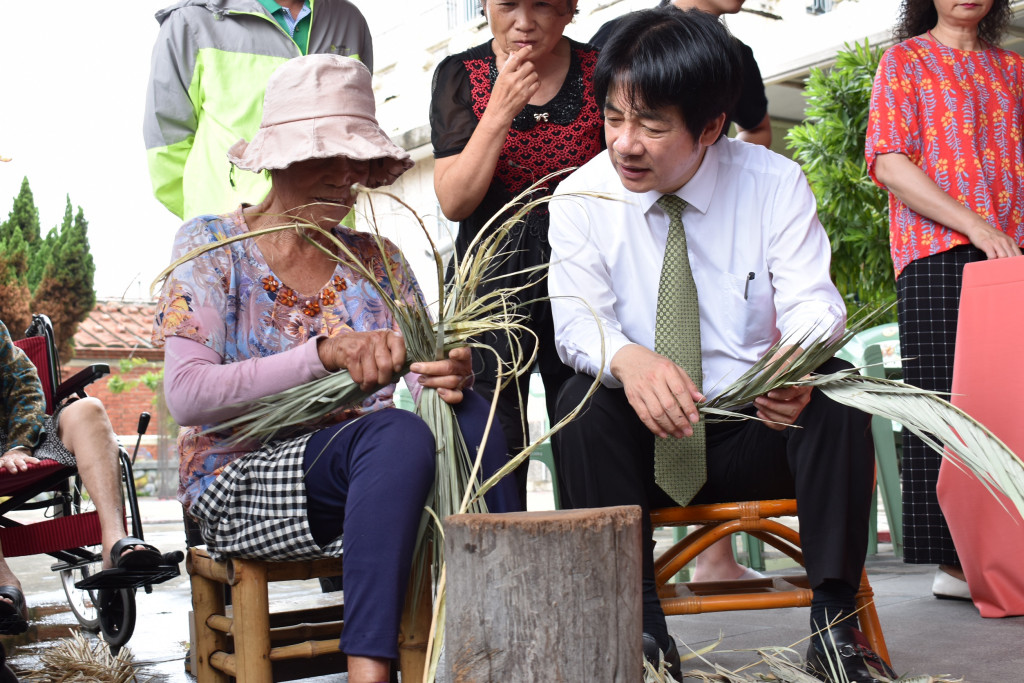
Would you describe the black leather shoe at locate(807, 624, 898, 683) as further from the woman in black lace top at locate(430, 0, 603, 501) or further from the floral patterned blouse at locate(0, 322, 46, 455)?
the floral patterned blouse at locate(0, 322, 46, 455)

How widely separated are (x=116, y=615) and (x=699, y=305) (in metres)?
2.15

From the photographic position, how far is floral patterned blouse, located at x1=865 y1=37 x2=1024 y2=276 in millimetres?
2941

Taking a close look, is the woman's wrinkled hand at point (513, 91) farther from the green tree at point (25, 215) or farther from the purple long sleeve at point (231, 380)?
the green tree at point (25, 215)

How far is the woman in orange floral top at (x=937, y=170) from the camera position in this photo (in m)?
2.94

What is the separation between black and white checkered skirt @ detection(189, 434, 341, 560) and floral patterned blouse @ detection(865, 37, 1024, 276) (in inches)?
77.0

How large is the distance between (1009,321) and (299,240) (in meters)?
1.77

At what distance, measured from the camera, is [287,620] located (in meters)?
2.29

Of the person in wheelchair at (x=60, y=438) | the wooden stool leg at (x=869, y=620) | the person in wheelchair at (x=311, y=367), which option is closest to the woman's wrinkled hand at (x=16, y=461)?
the person in wheelchair at (x=60, y=438)

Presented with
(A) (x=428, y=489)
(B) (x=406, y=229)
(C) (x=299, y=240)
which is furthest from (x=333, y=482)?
(B) (x=406, y=229)

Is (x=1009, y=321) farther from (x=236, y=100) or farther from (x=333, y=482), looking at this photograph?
(x=236, y=100)

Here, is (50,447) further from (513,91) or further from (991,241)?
(991,241)

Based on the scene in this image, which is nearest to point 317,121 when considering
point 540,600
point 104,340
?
point 540,600

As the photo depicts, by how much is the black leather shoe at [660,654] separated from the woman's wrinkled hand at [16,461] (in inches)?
82.1

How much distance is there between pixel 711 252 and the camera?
2.26 metres
